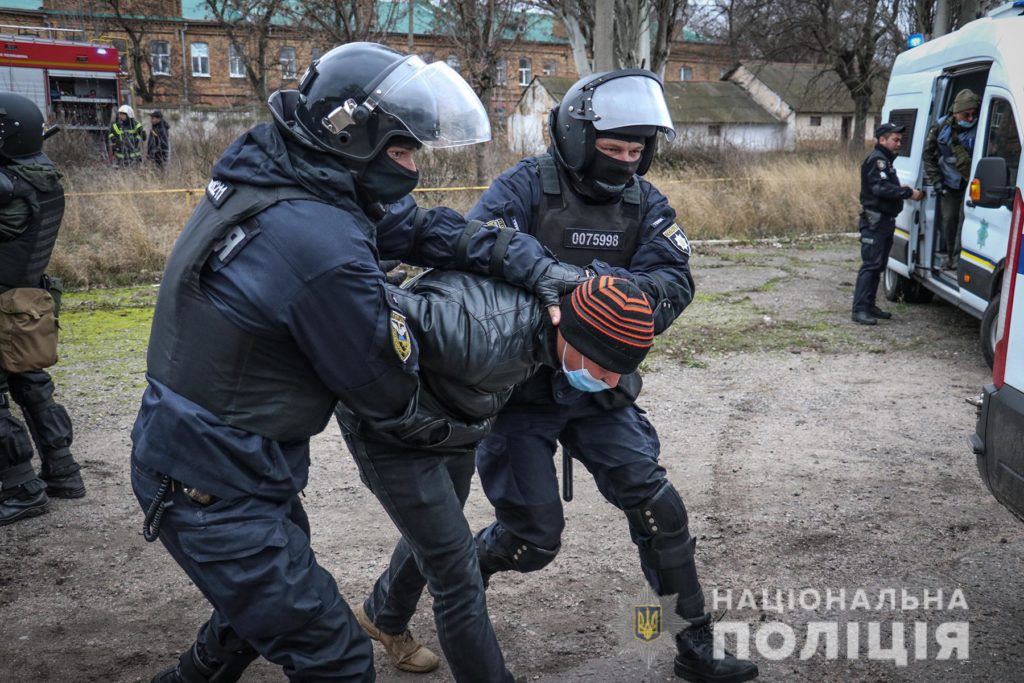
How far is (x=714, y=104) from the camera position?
49625 mm

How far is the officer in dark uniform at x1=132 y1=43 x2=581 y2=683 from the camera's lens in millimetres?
2021

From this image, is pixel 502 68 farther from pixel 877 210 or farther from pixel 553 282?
pixel 553 282

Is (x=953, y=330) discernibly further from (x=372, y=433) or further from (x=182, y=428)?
(x=182, y=428)

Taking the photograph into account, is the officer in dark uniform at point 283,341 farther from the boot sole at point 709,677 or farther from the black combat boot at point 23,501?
the black combat boot at point 23,501

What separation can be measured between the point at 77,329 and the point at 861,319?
7.16m

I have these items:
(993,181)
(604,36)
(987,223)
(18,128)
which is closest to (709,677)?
(18,128)

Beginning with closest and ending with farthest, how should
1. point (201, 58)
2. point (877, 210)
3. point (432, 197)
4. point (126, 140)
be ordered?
point (877, 210) → point (432, 197) → point (126, 140) → point (201, 58)

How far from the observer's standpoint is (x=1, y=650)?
10.8 feet

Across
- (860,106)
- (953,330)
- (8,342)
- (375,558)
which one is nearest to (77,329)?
(8,342)

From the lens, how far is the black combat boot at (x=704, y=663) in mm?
3064

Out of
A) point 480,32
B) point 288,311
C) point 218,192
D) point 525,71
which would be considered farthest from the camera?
point 525,71

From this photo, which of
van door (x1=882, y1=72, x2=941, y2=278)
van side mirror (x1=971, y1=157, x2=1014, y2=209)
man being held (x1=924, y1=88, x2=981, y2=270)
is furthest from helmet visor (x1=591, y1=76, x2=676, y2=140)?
van door (x1=882, y1=72, x2=941, y2=278)

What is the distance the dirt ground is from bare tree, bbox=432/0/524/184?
11071mm

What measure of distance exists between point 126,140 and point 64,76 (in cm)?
498
